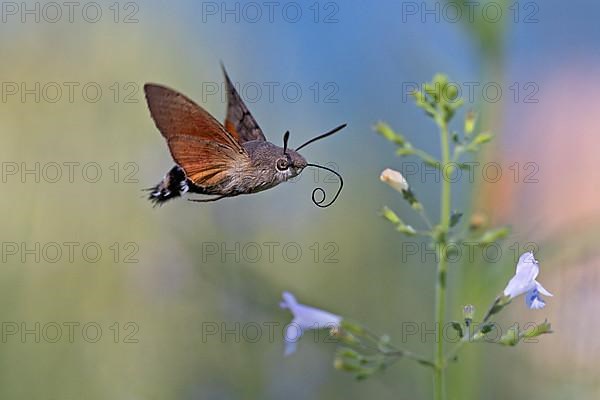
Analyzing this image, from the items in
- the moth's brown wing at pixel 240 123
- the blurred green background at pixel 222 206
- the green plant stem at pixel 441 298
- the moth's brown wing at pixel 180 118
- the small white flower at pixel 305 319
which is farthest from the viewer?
the blurred green background at pixel 222 206

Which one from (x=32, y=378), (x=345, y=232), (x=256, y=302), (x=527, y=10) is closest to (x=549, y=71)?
(x=527, y=10)

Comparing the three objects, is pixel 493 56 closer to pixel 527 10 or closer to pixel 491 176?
pixel 491 176

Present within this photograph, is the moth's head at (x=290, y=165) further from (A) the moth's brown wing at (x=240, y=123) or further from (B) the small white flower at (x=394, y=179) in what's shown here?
(B) the small white flower at (x=394, y=179)

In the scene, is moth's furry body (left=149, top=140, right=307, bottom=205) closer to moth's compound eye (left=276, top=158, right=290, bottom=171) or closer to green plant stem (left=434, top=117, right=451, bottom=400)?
moth's compound eye (left=276, top=158, right=290, bottom=171)

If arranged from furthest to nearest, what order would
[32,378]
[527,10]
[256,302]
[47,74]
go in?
[47,74]
[527,10]
[32,378]
[256,302]

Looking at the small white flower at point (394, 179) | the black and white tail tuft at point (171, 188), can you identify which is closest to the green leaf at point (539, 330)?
the small white flower at point (394, 179)

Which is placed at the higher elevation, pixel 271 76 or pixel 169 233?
pixel 271 76

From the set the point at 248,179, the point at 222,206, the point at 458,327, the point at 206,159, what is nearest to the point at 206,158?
the point at 206,159
